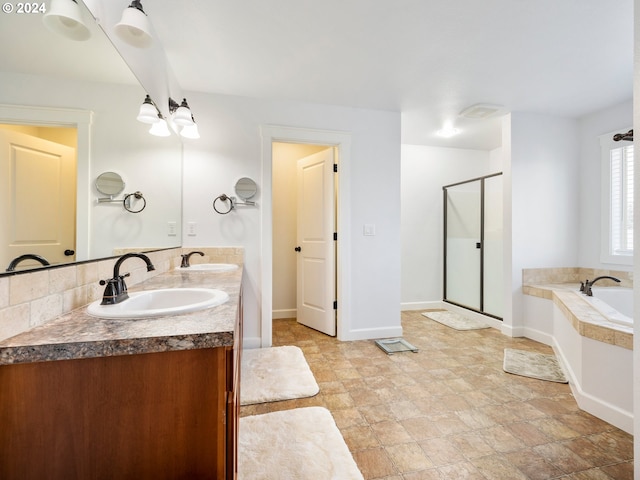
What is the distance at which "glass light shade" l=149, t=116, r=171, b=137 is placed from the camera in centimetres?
186

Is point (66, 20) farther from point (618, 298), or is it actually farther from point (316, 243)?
point (618, 298)

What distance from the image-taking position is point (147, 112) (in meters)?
1.69

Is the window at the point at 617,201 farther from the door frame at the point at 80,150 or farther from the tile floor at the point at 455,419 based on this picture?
the door frame at the point at 80,150

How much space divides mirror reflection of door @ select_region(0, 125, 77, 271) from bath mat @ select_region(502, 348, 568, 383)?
2895mm

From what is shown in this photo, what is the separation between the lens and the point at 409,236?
425 centimetres

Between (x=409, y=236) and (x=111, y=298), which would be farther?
(x=409, y=236)

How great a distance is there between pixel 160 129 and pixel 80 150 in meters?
1.00

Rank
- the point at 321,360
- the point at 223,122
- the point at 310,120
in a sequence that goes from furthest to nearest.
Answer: the point at 310,120 → the point at 223,122 → the point at 321,360

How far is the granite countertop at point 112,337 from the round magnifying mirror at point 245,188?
1912 millimetres

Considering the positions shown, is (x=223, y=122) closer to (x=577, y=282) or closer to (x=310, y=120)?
(x=310, y=120)

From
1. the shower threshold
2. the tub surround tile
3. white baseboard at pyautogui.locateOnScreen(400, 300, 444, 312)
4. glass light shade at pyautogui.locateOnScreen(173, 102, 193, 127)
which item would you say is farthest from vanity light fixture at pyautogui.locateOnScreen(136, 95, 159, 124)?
white baseboard at pyautogui.locateOnScreen(400, 300, 444, 312)

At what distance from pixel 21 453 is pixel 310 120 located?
285 cm

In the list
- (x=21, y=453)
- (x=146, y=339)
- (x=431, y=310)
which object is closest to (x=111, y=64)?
(x=146, y=339)

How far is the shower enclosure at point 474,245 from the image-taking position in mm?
3577
